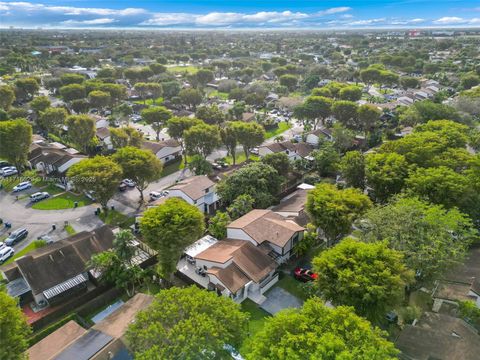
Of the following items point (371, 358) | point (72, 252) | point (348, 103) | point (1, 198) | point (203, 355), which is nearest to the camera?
point (371, 358)

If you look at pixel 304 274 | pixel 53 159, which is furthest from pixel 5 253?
pixel 304 274

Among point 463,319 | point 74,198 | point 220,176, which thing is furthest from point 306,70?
point 463,319

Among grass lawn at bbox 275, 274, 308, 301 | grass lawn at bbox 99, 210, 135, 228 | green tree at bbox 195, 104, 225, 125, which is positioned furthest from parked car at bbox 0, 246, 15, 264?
green tree at bbox 195, 104, 225, 125

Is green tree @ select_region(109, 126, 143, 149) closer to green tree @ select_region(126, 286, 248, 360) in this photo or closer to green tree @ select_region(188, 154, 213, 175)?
green tree @ select_region(188, 154, 213, 175)

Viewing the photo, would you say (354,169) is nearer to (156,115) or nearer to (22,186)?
(156,115)

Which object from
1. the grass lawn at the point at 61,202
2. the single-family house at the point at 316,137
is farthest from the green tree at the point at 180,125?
the single-family house at the point at 316,137

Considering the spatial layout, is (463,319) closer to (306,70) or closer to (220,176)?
(220,176)

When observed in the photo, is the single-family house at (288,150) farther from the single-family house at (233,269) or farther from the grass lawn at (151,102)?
the grass lawn at (151,102)
